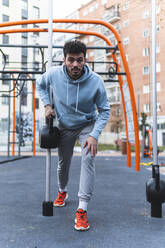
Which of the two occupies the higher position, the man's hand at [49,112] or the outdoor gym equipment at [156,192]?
the man's hand at [49,112]

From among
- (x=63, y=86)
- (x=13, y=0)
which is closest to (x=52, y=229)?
(x=63, y=86)

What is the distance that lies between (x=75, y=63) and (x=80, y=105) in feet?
1.08

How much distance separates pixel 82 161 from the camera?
2068 mm

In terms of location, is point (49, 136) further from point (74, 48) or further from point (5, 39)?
point (5, 39)

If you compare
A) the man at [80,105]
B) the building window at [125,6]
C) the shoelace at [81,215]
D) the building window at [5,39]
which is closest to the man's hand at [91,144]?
the man at [80,105]

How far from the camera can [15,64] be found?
21.0 ft

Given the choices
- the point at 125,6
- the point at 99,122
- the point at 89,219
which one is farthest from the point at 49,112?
the point at 125,6

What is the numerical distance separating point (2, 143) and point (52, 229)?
32.3 feet

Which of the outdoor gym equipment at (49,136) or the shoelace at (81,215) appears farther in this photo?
the outdoor gym equipment at (49,136)

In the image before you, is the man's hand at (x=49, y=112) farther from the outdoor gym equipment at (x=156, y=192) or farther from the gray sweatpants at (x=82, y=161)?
the outdoor gym equipment at (x=156, y=192)

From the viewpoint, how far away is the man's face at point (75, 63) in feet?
6.39

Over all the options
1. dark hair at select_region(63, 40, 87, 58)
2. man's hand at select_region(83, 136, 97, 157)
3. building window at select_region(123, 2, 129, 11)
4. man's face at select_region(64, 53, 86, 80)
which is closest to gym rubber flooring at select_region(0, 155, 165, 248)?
man's hand at select_region(83, 136, 97, 157)

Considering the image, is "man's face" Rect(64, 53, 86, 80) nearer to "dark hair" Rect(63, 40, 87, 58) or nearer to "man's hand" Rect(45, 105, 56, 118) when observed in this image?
"dark hair" Rect(63, 40, 87, 58)

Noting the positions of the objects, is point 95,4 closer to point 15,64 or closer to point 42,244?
point 15,64
